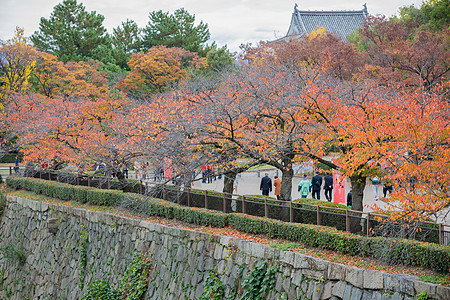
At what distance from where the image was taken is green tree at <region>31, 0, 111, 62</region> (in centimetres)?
4125

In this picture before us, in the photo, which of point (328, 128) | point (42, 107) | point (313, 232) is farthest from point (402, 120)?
point (42, 107)

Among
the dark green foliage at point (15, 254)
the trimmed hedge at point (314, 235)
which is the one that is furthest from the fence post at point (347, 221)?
the dark green foliage at point (15, 254)

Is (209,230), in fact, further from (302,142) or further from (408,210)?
(408,210)

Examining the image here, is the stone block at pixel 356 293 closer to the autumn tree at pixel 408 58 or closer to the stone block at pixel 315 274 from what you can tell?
the stone block at pixel 315 274

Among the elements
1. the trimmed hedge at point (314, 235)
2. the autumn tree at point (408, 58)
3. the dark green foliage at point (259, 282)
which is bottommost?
the dark green foliage at point (259, 282)

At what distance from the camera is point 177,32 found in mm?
42000

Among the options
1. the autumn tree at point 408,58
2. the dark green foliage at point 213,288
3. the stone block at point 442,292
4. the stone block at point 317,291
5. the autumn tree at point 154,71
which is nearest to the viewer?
the stone block at point 442,292

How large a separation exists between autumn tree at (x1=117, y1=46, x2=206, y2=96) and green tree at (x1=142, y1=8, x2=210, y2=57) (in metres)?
6.43

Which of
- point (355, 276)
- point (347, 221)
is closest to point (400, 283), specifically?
point (355, 276)

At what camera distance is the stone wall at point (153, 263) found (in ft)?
26.6

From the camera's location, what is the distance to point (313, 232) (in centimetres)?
1009

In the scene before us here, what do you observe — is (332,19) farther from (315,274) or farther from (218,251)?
(315,274)

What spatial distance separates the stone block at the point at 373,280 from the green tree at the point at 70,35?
3773 cm

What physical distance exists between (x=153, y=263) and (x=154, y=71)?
76.3ft
